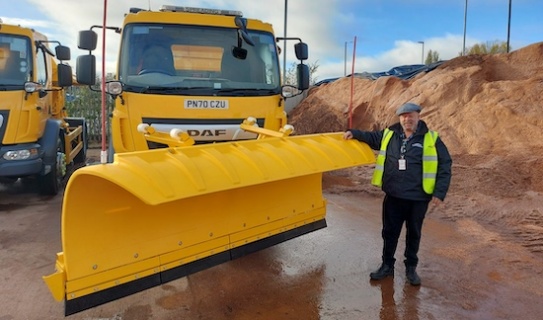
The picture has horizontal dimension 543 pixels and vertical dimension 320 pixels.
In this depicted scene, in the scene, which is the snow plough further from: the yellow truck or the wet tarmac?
the yellow truck

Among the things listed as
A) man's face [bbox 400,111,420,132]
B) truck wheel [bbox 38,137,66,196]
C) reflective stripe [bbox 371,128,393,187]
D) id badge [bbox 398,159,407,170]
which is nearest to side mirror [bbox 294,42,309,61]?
reflective stripe [bbox 371,128,393,187]

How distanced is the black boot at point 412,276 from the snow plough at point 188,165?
0.95 m

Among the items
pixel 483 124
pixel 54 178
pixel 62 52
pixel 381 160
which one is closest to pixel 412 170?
pixel 381 160

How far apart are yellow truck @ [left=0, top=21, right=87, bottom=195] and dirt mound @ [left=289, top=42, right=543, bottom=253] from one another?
15.8 feet

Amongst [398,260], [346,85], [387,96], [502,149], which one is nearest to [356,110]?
[387,96]

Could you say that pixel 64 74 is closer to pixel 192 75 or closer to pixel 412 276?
pixel 192 75

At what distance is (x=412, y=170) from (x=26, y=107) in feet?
17.5

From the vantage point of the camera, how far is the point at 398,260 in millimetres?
4605

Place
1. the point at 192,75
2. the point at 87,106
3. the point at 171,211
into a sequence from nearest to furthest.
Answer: the point at 171,211 < the point at 192,75 < the point at 87,106

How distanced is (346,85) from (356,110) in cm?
285

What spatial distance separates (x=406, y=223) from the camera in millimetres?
4062

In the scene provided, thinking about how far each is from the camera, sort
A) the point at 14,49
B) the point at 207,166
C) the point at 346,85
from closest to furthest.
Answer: the point at 207,166 → the point at 14,49 → the point at 346,85

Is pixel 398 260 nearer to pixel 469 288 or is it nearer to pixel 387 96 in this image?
pixel 469 288

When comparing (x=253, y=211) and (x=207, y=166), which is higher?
(x=207, y=166)
